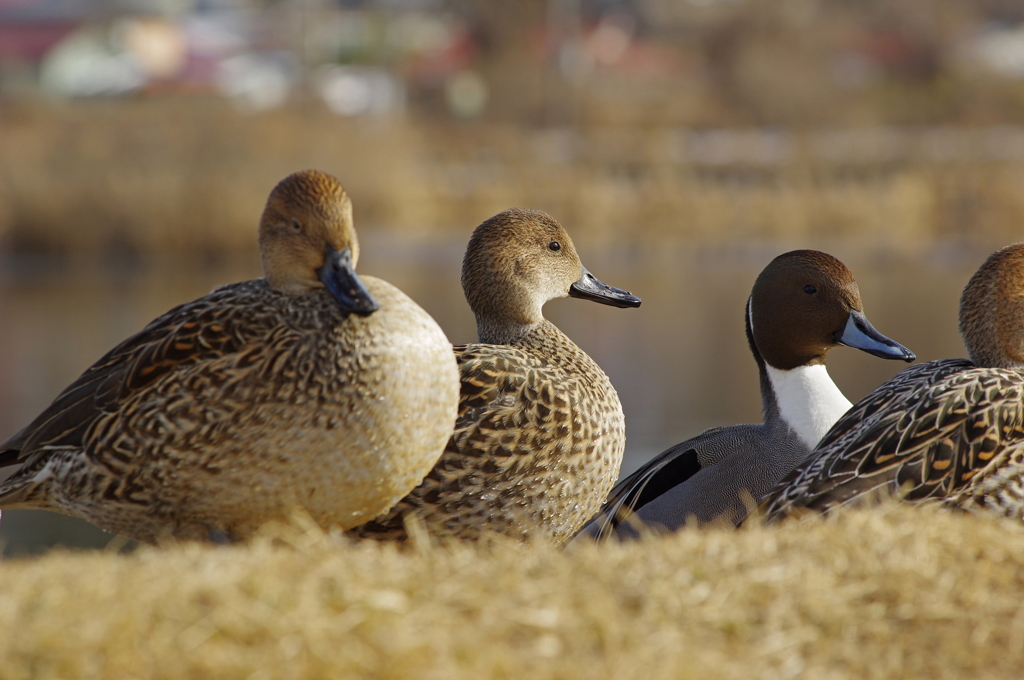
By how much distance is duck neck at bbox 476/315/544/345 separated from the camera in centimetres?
438

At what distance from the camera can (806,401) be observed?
4.45 meters

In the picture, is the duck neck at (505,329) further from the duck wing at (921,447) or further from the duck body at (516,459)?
the duck wing at (921,447)

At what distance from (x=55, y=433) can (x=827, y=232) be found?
17359 mm

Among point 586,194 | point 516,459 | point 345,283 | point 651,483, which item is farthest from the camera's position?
point 586,194

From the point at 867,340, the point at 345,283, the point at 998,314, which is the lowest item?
the point at 867,340

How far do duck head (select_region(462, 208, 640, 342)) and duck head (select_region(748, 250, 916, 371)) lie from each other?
506mm

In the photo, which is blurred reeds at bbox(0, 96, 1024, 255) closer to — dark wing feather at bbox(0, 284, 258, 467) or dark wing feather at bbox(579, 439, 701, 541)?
dark wing feather at bbox(579, 439, 701, 541)

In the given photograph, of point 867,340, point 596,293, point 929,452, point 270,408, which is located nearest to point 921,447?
point 929,452

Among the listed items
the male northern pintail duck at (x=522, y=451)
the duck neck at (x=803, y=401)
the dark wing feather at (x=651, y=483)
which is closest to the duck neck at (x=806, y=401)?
the duck neck at (x=803, y=401)

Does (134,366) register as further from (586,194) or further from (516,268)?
(586,194)

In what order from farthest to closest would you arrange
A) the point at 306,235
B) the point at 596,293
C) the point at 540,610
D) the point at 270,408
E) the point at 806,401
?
the point at 596,293, the point at 806,401, the point at 306,235, the point at 270,408, the point at 540,610

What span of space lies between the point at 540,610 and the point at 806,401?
2.31 metres

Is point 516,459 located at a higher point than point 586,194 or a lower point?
higher

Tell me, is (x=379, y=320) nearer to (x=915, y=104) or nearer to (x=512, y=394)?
(x=512, y=394)
